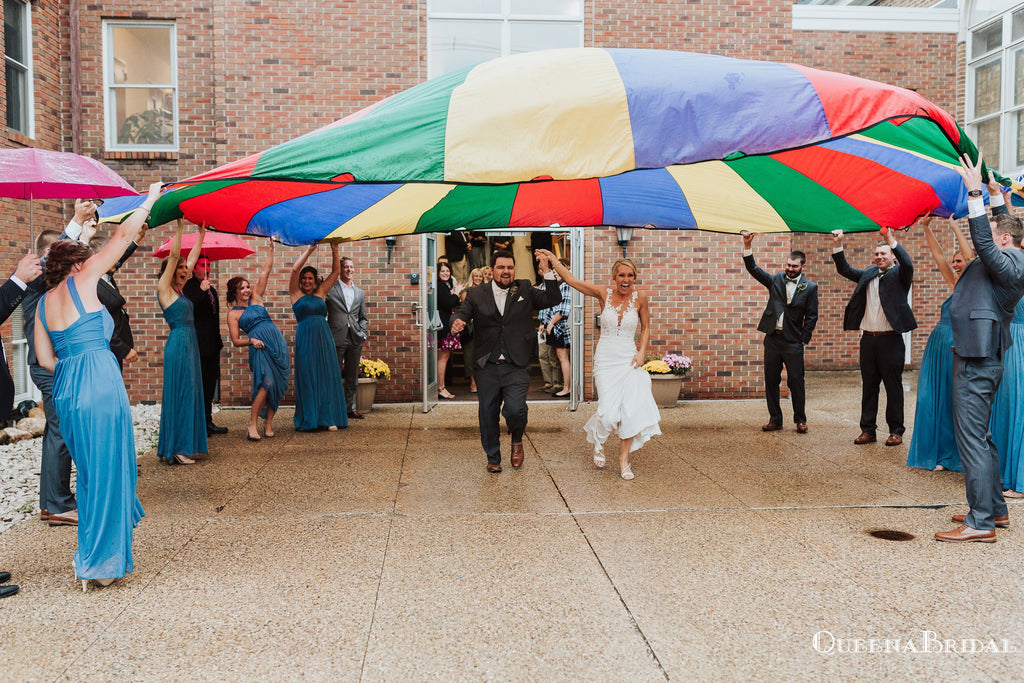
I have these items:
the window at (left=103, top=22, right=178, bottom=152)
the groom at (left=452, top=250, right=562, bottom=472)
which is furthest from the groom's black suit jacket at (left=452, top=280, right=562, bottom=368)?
the window at (left=103, top=22, right=178, bottom=152)

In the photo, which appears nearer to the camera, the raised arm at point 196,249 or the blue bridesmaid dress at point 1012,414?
the blue bridesmaid dress at point 1012,414

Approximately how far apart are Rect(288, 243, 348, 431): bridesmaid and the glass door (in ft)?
5.30

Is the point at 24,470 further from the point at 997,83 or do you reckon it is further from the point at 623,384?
the point at 997,83

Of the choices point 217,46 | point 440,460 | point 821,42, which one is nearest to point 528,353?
point 440,460

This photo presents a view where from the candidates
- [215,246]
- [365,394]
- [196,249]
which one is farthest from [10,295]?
[365,394]

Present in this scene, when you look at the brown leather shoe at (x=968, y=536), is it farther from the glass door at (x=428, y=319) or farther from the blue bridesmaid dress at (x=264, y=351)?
the glass door at (x=428, y=319)

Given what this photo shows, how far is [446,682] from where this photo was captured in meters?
2.97

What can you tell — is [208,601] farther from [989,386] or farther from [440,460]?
[989,386]

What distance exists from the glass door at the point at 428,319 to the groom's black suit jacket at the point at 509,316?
3.58 metres

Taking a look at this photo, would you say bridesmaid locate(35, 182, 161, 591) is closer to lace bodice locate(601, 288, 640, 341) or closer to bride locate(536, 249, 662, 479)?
bride locate(536, 249, 662, 479)

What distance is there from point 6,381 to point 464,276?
993 centimetres

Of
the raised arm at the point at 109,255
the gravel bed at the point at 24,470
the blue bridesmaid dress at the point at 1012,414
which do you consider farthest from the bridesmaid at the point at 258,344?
the blue bridesmaid dress at the point at 1012,414

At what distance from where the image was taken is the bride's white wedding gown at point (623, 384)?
6352 mm

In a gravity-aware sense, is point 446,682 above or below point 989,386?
below
